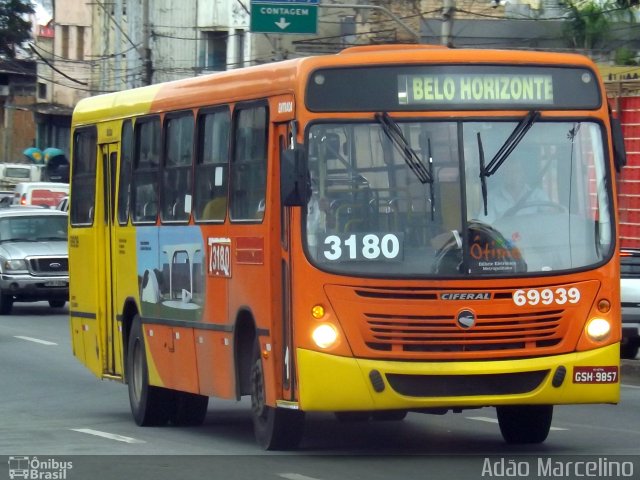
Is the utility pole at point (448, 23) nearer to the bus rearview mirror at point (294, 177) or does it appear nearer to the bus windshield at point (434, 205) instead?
the bus windshield at point (434, 205)

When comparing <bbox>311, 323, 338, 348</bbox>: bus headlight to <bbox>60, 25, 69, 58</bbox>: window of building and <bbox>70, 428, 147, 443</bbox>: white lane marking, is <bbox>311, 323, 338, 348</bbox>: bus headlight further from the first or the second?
<bbox>60, 25, 69, 58</bbox>: window of building

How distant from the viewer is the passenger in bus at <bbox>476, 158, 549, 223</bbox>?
10.2m

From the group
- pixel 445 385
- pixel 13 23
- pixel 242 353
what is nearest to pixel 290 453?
pixel 242 353

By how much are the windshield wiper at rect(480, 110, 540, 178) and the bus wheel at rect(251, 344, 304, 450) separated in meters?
1.99

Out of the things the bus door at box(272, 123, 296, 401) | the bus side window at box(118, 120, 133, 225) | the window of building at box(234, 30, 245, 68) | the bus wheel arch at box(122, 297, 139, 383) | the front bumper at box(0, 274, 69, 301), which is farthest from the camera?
the window of building at box(234, 30, 245, 68)

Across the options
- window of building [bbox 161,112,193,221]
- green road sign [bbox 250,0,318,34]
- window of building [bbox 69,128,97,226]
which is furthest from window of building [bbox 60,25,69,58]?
window of building [bbox 161,112,193,221]

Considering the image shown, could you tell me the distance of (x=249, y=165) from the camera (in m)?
11.2

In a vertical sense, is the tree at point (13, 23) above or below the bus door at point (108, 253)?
above

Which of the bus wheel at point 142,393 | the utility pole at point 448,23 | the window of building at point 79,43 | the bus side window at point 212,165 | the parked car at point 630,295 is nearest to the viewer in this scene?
the bus side window at point 212,165

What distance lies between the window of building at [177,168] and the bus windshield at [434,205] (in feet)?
8.05

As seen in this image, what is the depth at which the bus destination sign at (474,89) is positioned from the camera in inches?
407

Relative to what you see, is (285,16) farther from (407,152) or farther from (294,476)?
(294,476)

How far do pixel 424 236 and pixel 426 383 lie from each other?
0.93m

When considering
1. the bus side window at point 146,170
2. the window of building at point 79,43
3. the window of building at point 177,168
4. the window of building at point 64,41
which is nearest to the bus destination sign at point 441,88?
the window of building at point 177,168
